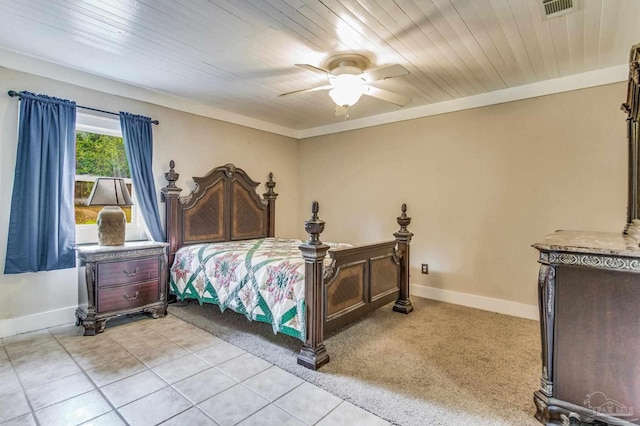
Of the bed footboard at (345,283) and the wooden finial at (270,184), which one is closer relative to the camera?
the bed footboard at (345,283)

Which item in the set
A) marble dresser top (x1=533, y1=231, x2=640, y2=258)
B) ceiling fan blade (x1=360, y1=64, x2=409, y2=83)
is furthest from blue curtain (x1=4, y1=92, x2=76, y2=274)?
marble dresser top (x1=533, y1=231, x2=640, y2=258)

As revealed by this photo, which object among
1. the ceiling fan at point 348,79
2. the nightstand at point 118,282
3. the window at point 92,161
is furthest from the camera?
the window at point 92,161

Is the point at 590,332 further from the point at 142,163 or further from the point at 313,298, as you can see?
the point at 142,163

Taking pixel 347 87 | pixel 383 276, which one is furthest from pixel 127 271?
pixel 347 87

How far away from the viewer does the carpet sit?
2.00 metres

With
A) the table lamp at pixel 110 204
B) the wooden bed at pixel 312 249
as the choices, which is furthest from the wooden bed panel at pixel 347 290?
the table lamp at pixel 110 204

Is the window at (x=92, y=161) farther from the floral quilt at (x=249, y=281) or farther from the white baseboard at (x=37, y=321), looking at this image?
the floral quilt at (x=249, y=281)

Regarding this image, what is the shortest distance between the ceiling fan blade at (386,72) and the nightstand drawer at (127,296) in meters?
3.04

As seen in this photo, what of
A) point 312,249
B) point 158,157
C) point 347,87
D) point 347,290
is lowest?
point 347,290

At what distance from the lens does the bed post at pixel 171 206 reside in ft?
13.4

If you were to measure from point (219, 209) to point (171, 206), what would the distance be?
2.27 feet

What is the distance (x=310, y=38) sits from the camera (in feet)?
8.66

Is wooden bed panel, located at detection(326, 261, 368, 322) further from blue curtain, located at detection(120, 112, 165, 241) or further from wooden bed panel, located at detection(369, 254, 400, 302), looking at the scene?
blue curtain, located at detection(120, 112, 165, 241)

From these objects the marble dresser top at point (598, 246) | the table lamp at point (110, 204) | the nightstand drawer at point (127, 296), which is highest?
the table lamp at point (110, 204)
